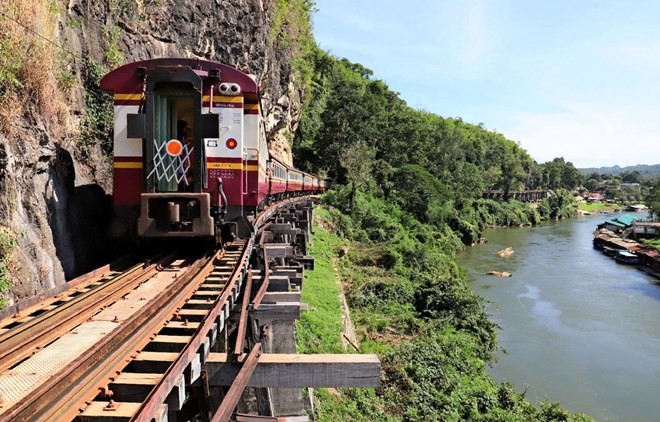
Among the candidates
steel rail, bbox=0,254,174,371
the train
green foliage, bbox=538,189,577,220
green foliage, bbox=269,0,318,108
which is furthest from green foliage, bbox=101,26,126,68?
green foliage, bbox=538,189,577,220

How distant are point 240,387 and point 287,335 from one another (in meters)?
4.06

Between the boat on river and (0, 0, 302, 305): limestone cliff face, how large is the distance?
32.8 metres

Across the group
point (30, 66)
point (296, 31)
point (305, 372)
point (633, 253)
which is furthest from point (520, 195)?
point (305, 372)

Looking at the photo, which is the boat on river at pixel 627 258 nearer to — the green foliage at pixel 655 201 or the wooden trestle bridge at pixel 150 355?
the green foliage at pixel 655 201

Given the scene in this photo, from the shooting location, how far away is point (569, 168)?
92.4m

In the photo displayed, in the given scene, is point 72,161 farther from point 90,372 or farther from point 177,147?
point 90,372

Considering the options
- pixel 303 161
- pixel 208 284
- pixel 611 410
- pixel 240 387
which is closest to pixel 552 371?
pixel 611 410

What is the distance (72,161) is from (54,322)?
478cm

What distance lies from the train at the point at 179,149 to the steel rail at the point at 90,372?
8.54 ft

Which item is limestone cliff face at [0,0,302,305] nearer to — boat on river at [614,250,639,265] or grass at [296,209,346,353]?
grass at [296,209,346,353]

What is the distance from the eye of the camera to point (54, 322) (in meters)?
3.63

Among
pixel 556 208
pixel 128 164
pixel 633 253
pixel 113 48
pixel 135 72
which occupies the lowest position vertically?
pixel 633 253

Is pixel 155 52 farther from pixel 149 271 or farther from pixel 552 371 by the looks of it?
pixel 552 371

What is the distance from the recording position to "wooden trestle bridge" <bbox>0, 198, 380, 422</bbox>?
101 inches
